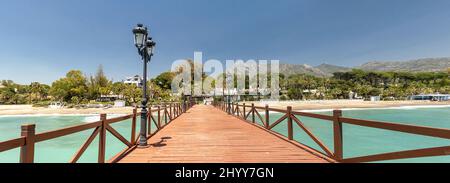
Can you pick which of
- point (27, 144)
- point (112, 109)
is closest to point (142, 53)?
point (27, 144)

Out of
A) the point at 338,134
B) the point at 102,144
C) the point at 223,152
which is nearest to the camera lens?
the point at 338,134

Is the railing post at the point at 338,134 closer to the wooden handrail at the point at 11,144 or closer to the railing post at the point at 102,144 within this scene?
the railing post at the point at 102,144

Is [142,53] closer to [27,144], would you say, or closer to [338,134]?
[27,144]

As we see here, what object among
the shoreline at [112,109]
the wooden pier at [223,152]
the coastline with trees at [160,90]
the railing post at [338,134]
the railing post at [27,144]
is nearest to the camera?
the railing post at [27,144]

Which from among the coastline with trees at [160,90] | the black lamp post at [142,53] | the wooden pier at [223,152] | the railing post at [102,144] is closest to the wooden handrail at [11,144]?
the railing post at [102,144]

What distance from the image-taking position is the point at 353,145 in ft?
40.7

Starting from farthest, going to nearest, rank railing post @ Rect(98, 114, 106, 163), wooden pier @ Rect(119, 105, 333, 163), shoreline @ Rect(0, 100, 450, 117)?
shoreline @ Rect(0, 100, 450, 117)
wooden pier @ Rect(119, 105, 333, 163)
railing post @ Rect(98, 114, 106, 163)

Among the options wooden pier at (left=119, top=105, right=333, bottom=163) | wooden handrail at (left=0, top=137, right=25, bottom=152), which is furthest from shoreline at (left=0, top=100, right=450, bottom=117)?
wooden handrail at (left=0, top=137, right=25, bottom=152)

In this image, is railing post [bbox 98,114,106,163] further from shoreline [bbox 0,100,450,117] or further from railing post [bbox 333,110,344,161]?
shoreline [bbox 0,100,450,117]

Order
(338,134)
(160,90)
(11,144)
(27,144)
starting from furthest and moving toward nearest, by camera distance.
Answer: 1. (160,90)
2. (338,134)
3. (27,144)
4. (11,144)

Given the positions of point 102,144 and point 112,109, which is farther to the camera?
point 112,109
